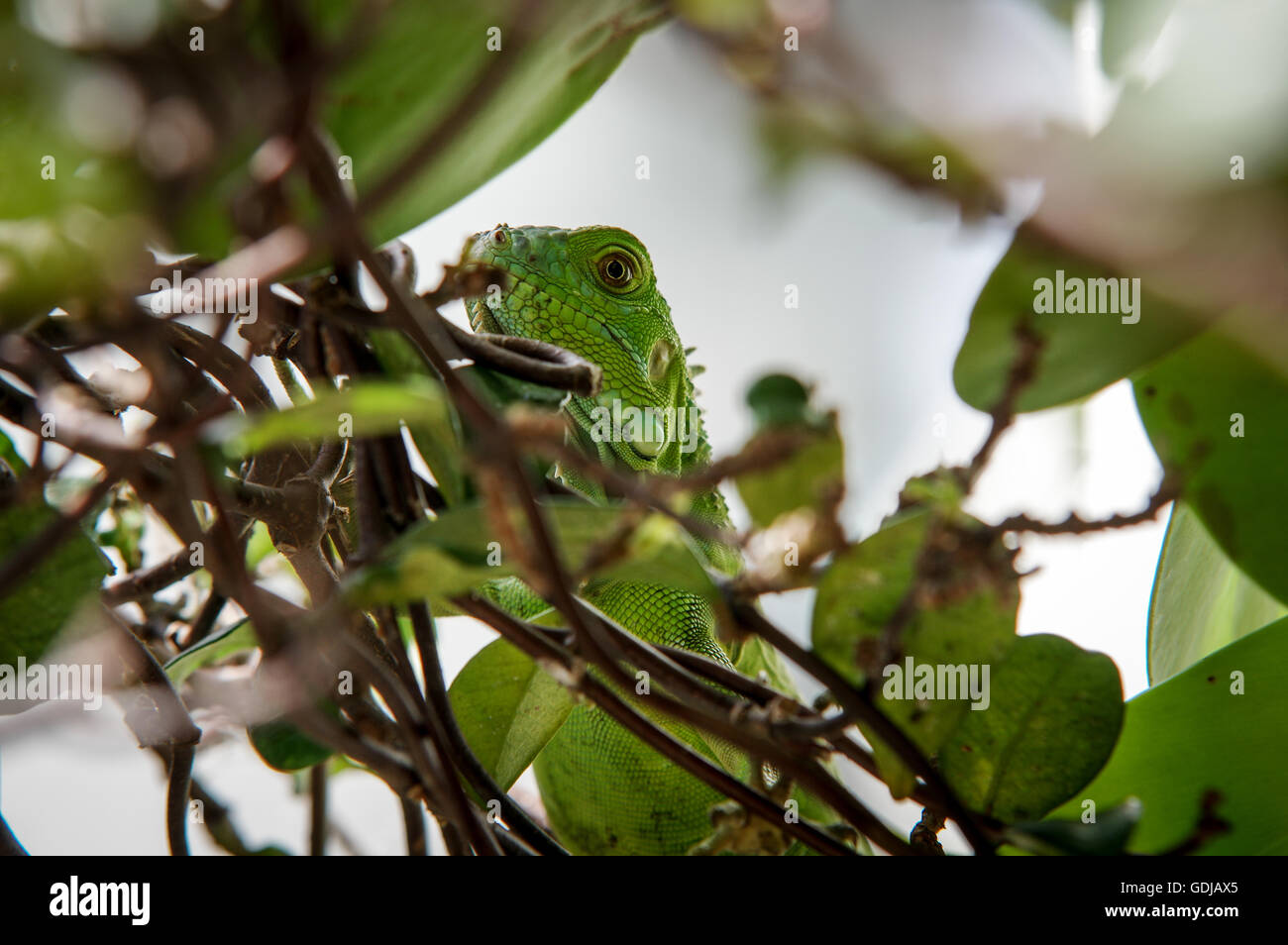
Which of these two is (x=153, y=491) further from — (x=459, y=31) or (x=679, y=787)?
(x=679, y=787)

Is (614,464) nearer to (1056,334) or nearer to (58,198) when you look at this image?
(1056,334)

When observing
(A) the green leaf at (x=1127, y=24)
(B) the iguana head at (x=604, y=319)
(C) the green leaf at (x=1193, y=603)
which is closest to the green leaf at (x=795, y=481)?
(A) the green leaf at (x=1127, y=24)

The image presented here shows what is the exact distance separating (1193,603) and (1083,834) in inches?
21.1

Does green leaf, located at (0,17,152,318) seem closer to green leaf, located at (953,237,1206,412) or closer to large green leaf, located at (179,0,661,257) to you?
large green leaf, located at (179,0,661,257)

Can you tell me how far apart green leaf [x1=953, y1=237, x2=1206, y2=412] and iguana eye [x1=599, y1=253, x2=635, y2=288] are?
1.45m

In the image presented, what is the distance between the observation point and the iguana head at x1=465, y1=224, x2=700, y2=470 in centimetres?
201

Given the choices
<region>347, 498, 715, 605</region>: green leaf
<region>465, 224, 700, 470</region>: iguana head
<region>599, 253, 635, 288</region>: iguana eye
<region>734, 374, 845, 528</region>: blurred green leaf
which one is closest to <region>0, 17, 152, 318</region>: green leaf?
<region>347, 498, 715, 605</region>: green leaf

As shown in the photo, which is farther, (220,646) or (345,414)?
(220,646)

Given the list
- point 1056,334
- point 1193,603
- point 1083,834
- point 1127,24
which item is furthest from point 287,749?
point 1193,603

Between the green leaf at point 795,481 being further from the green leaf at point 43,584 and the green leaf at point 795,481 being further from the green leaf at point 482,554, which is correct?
the green leaf at point 43,584

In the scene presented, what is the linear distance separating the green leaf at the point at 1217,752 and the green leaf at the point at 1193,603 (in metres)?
0.15

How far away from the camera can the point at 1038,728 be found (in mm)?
803

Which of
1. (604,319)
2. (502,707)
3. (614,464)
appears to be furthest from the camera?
(604,319)
